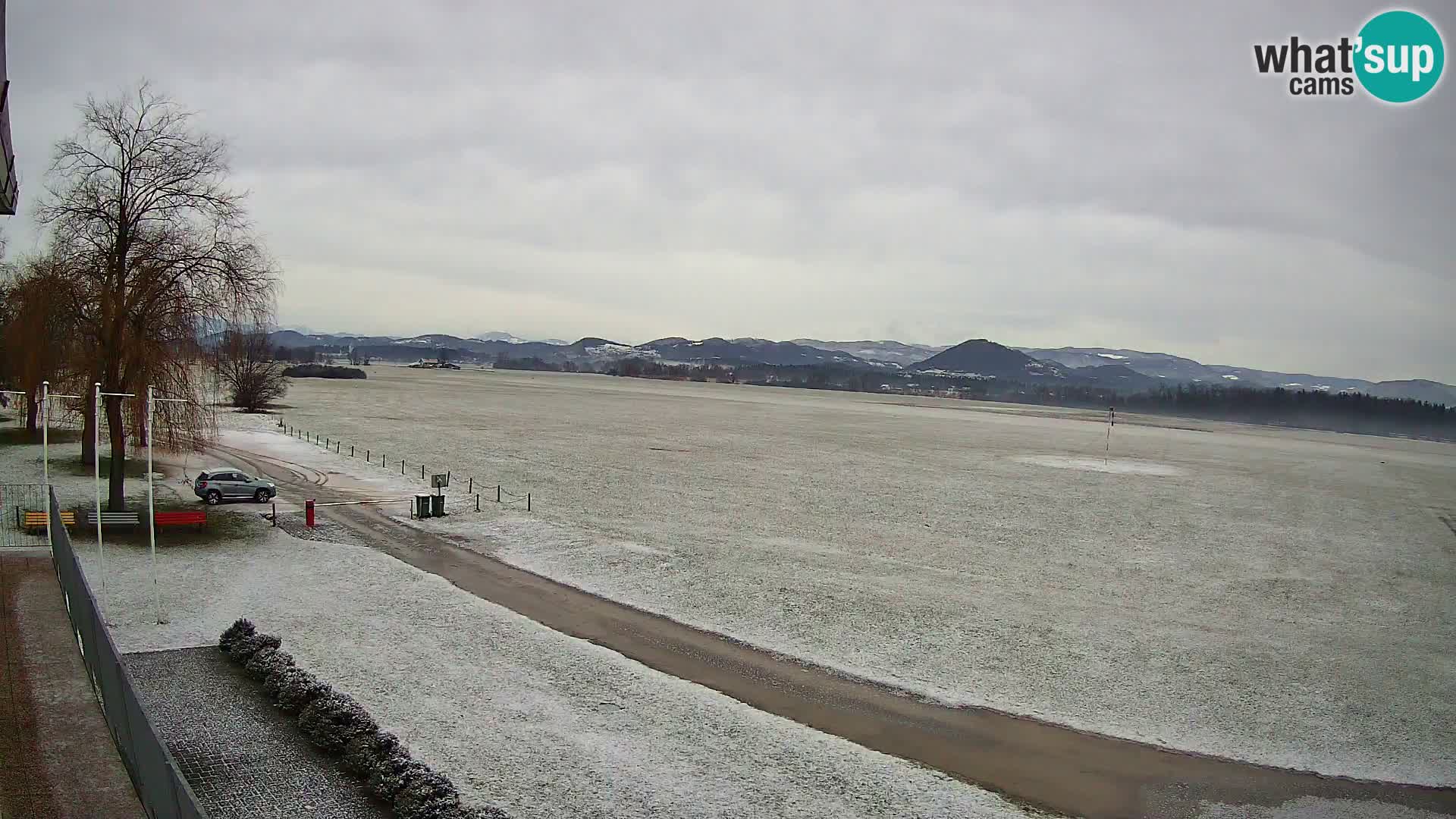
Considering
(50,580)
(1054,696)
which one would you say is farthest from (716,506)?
(50,580)

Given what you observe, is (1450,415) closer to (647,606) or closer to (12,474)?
(647,606)

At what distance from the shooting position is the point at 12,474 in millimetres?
36594

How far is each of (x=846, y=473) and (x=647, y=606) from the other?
3321cm

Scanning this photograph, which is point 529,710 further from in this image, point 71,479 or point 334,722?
point 71,479

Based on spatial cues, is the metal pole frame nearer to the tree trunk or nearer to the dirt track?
the tree trunk

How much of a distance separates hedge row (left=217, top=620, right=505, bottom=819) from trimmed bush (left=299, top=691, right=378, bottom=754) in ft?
0.04

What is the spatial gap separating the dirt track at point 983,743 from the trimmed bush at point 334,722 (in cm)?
627

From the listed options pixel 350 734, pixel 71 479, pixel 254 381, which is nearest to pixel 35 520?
pixel 71 479

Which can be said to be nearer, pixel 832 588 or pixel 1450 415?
pixel 832 588

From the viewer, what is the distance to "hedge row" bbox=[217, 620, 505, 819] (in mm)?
12375

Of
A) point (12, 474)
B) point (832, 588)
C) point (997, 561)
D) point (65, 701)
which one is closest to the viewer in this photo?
point (65, 701)

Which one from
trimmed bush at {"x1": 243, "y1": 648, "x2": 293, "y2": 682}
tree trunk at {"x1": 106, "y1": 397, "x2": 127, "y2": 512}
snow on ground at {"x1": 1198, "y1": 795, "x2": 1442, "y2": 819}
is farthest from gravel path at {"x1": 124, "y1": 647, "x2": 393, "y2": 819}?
tree trunk at {"x1": 106, "y1": 397, "x2": 127, "y2": 512}

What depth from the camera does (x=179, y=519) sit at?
94.9ft

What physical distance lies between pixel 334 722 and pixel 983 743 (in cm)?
1117
